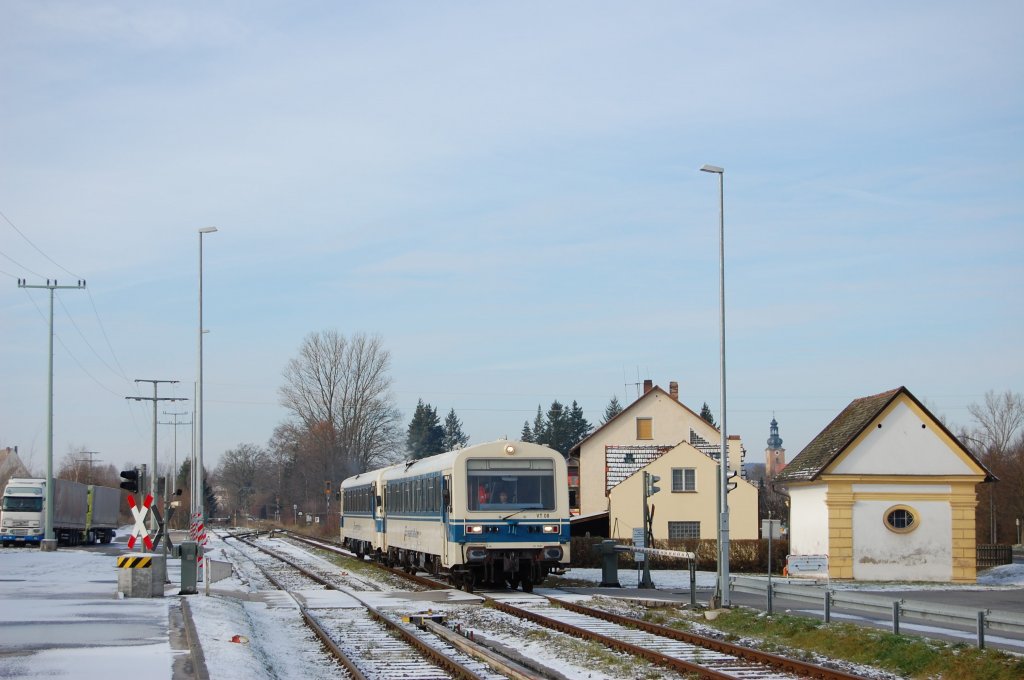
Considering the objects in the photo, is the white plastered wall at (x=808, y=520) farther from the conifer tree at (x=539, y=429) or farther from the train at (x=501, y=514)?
the conifer tree at (x=539, y=429)

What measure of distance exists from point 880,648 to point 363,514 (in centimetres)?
2782

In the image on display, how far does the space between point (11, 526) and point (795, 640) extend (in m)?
48.6

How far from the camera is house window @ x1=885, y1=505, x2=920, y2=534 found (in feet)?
122

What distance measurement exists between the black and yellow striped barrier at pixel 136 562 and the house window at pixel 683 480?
34.7m

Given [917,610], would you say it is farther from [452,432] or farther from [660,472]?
[452,432]

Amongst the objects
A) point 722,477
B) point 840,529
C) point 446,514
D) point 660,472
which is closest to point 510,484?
point 446,514

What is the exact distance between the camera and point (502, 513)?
1003 inches

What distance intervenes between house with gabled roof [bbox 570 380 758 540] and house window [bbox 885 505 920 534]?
37.9 ft

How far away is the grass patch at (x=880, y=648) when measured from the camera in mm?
13102

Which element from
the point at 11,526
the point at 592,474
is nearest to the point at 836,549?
the point at 592,474

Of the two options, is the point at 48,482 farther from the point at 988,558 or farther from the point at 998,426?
the point at 998,426

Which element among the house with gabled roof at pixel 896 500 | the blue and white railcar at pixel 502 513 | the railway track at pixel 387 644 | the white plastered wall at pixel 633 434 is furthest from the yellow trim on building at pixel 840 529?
the white plastered wall at pixel 633 434

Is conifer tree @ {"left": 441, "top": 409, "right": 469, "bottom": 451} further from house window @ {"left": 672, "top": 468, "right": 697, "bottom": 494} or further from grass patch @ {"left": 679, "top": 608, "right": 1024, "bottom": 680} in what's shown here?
grass patch @ {"left": 679, "top": 608, "right": 1024, "bottom": 680}

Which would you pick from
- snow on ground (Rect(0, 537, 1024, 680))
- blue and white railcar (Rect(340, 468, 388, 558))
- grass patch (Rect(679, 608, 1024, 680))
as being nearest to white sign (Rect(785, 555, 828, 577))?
snow on ground (Rect(0, 537, 1024, 680))
